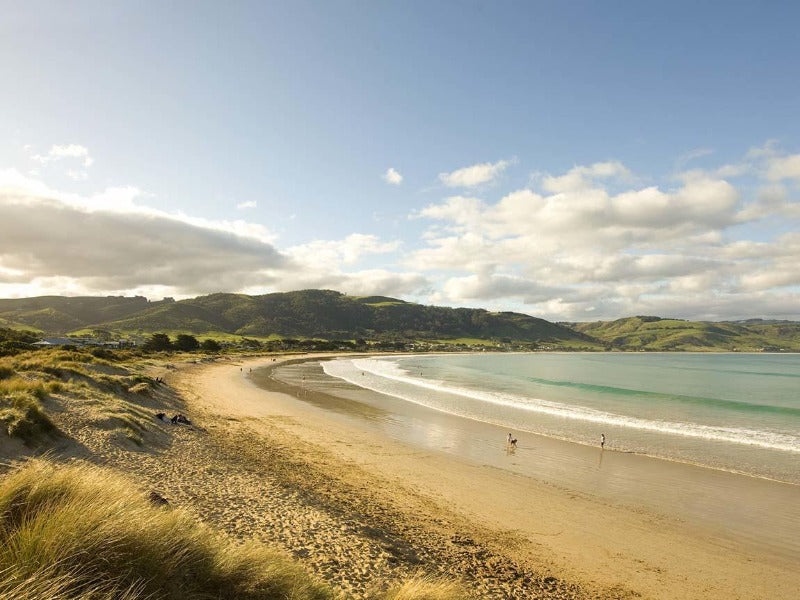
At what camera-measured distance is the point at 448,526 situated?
12008 millimetres

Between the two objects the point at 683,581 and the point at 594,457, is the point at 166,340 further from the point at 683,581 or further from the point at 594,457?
the point at 683,581

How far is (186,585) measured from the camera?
16.4 feet

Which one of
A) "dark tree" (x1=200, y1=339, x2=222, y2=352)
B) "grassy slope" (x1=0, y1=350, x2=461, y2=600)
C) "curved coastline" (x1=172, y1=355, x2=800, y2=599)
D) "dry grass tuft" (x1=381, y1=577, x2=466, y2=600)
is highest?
"grassy slope" (x1=0, y1=350, x2=461, y2=600)

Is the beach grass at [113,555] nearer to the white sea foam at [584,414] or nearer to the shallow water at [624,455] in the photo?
the shallow water at [624,455]

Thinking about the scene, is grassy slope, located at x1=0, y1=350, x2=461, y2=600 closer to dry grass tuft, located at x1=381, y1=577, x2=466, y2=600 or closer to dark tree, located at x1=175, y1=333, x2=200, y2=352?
dry grass tuft, located at x1=381, y1=577, x2=466, y2=600

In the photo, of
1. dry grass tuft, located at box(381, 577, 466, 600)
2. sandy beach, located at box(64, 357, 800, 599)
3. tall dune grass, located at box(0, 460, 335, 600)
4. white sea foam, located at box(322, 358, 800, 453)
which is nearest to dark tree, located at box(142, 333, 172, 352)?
white sea foam, located at box(322, 358, 800, 453)

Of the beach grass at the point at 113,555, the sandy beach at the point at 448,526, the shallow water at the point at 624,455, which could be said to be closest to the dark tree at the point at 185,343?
the shallow water at the point at 624,455

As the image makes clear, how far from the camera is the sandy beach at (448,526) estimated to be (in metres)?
9.28

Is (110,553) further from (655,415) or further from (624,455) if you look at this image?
(655,415)

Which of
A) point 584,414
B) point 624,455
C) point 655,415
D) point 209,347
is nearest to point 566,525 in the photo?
point 624,455

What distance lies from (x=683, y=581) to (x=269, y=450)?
601 inches

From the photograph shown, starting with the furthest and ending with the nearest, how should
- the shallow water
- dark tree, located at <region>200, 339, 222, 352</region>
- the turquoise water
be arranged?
dark tree, located at <region>200, 339, 222, 352</region> < the turquoise water < the shallow water

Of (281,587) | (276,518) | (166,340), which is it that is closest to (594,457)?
(276,518)

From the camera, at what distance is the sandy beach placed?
928cm
